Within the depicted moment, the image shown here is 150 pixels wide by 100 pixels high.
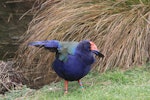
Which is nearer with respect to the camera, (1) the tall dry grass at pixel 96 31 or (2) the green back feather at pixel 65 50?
(2) the green back feather at pixel 65 50

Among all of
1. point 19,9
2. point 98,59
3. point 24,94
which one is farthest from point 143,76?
point 19,9

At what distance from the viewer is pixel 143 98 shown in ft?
14.8

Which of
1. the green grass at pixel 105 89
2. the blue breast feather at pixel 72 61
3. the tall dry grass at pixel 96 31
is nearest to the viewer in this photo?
the green grass at pixel 105 89

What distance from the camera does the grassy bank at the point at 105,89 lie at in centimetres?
470

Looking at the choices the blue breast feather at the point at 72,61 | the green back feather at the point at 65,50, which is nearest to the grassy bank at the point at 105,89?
the blue breast feather at the point at 72,61

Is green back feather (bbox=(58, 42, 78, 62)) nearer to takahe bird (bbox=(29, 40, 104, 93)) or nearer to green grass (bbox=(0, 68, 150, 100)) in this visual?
takahe bird (bbox=(29, 40, 104, 93))

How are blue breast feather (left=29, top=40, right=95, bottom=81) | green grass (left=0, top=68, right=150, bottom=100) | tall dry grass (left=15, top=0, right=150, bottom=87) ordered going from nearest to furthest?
1. green grass (left=0, top=68, right=150, bottom=100)
2. blue breast feather (left=29, top=40, right=95, bottom=81)
3. tall dry grass (left=15, top=0, right=150, bottom=87)

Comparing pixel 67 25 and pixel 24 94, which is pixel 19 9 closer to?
pixel 67 25

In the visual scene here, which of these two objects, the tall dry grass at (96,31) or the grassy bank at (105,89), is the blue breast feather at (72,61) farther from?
the tall dry grass at (96,31)

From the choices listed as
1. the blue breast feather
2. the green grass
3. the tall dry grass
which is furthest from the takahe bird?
the tall dry grass

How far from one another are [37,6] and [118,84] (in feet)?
8.87

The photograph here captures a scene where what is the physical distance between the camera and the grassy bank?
4695 millimetres

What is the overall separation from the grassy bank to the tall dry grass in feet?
0.92

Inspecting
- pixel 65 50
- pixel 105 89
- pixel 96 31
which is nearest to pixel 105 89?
pixel 105 89
